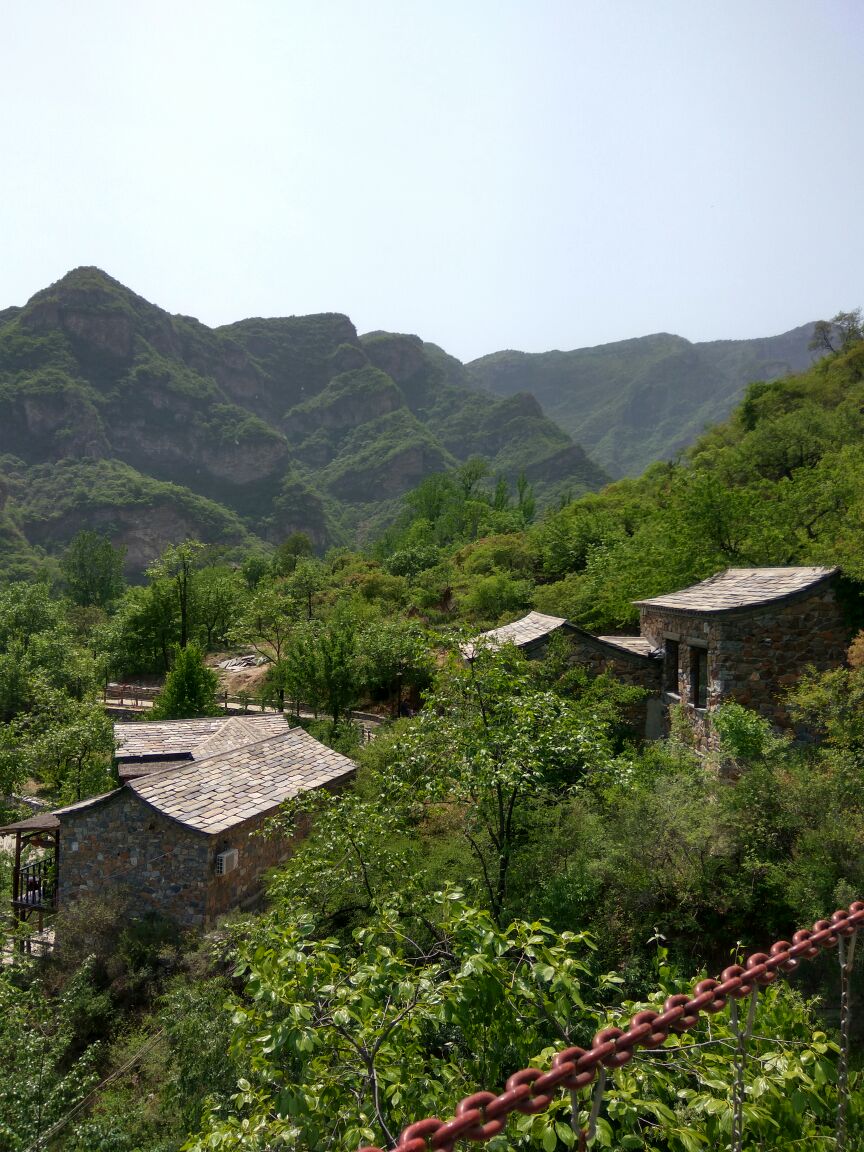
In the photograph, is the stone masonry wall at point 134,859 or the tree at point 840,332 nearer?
the stone masonry wall at point 134,859

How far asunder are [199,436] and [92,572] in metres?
88.6

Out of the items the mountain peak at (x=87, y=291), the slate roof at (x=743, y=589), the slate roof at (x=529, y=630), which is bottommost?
the slate roof at (x=529, y=630)

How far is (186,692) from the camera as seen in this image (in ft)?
83.7

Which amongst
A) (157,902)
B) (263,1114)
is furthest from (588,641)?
(263,1114)

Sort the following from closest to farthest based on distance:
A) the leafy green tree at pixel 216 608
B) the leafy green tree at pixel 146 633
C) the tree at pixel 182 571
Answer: the tree at pixel 182 571 → the leafy green tree at pixel 146 633 → the leafy green tree at pixel 216 608

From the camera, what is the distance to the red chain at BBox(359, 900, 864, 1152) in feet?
6.64

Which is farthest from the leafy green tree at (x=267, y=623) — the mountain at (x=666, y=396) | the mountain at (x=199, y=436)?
the mountain at (x=666, y=396)

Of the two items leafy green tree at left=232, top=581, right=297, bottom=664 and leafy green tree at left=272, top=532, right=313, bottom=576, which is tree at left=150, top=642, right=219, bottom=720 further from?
leafy green tree at left=272, top=532, right=313, bottom=576

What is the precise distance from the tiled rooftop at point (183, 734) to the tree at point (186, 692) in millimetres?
5677

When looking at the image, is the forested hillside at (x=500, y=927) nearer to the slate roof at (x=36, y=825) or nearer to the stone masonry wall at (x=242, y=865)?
the stone masonry wall at (x=242, y=865)

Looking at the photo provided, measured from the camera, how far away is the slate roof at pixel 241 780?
12805 mm

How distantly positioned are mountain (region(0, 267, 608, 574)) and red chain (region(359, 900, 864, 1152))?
102324 mm

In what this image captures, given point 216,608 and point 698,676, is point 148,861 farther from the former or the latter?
point 216,608

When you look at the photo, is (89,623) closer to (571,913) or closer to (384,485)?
(571,913)
